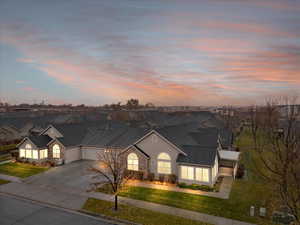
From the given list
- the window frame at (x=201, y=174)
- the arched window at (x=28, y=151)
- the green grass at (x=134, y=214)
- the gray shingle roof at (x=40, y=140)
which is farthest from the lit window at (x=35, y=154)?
the window frame at (x=201, y=174)

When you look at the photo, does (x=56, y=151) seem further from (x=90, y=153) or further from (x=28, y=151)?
(x=90, y=153)

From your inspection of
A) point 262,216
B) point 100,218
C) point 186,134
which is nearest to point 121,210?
point 100,218

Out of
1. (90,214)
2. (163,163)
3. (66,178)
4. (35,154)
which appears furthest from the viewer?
(35,154)

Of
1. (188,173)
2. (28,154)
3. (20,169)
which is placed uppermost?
(28,154)

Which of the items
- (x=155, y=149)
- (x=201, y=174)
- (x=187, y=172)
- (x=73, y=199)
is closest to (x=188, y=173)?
(x=187, y=172)

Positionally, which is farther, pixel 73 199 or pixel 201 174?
pixel 201 174

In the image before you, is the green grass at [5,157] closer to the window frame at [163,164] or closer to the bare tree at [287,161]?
the window frame at [163,164]

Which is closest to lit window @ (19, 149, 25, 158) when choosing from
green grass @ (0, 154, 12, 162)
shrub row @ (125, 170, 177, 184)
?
green grass @ (0, 154, 12, 162)

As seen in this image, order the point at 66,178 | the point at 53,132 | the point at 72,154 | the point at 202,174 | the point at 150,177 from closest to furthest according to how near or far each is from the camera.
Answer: the point at 202,174, the point at 150,177, the point at 66,178, the point at 72,154, the point at 53,132

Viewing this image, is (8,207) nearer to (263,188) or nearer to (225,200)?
(225,200)
